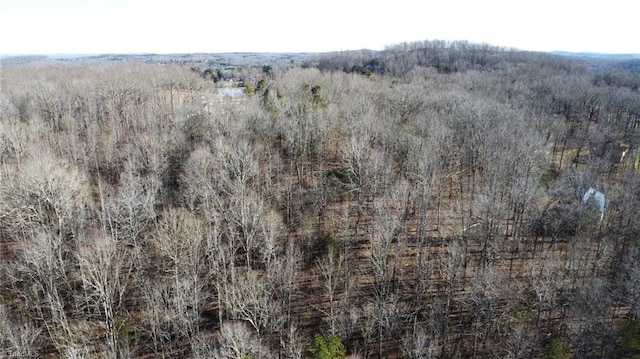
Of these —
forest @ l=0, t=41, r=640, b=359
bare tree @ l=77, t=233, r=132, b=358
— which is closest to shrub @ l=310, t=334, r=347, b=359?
forest @ l=0, t=41, r=640, b=359

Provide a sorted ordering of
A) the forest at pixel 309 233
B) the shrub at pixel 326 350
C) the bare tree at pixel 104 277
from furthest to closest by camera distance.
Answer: the forest at pixel 309 233
the bare tree at pixel 104 277
the shrub at pixel 326 350

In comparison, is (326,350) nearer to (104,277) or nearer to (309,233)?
(104,277)

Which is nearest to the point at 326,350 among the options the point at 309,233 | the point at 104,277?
the point at 104,277

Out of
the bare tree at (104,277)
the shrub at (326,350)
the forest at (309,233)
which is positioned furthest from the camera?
the forest at (309,233)

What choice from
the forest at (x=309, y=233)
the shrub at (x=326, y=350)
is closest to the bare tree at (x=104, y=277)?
the forest at (x=309, y=233)

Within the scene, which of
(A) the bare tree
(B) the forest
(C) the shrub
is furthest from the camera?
(B) the forest

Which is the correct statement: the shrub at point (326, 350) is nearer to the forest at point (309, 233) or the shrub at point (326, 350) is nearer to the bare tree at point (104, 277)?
the forest at point (309, 233)

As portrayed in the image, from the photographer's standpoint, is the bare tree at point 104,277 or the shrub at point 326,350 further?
the bare tree at point 104,277

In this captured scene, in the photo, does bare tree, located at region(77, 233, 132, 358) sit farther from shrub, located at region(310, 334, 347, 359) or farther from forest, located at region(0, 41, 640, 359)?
shrub, located at region(310, 334, 347, 359)

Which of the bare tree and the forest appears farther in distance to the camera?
the forest
